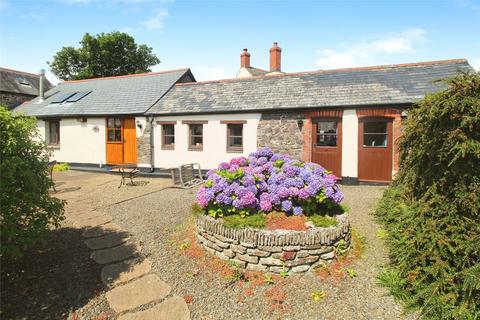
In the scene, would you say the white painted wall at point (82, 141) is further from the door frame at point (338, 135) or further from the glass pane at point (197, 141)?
the door frame at point (338, 135)

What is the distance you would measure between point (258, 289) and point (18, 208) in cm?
389

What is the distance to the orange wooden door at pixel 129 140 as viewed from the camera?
15875 mm

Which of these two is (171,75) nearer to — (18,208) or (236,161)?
(236,161)

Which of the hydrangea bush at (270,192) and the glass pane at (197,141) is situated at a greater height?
the glass pane at (197,141)

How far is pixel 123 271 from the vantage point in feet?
16.6

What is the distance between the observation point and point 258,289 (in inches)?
181

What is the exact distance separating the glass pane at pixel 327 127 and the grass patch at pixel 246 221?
7923 millimetres

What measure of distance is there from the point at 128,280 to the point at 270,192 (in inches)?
Result: 114

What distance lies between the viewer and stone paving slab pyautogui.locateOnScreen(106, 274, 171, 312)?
13.9ft

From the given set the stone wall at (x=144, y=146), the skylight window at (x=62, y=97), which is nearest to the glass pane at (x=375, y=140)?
the stone wall at (x=144, y=146)

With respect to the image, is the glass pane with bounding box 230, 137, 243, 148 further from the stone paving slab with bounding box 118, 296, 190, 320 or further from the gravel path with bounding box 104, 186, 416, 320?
the stone paving slab with bounding box 118, 296, 190, 320

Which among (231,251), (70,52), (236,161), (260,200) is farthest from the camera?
(70,52)

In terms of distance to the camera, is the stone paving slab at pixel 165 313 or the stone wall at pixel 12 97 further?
the stone wall at pixel 12 97

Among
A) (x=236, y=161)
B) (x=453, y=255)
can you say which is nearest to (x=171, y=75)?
(x=236, y=161)
